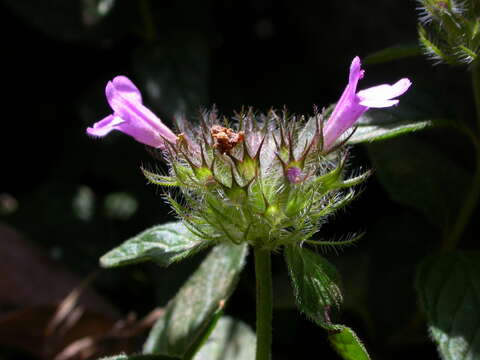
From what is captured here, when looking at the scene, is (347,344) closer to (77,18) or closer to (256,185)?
(256,185)

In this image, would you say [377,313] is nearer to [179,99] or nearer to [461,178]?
[461,178]

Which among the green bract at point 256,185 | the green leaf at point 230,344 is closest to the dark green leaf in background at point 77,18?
the green leaf at point 230,344

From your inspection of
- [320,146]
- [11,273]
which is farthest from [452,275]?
[11,273]

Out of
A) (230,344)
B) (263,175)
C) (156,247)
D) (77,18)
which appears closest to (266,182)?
(263,175)

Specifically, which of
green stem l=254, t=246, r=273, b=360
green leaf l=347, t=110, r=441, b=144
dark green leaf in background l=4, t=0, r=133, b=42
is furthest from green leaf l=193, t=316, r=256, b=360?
dark green leaf in background l=4, t=0, r=133, b=42

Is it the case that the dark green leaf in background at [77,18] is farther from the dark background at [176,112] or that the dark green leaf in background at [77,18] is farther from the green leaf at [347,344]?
the green leaf at [347,344]

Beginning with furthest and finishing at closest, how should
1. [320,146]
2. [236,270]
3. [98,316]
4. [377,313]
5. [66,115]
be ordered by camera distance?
[66,115] → [98,316] → [377,313] → [236,270] → [320,146]
